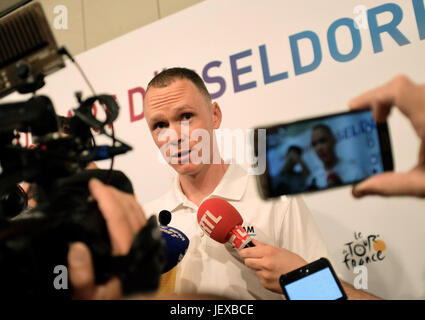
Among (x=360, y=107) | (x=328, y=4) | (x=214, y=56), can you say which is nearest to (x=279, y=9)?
(x=328, y=4)

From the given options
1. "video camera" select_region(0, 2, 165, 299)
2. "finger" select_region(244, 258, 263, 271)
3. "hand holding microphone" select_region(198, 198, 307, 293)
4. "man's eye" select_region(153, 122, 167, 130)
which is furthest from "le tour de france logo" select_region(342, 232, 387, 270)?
"video camera" select_region(0, 2, 165, 299)

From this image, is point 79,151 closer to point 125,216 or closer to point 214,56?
point 125,216

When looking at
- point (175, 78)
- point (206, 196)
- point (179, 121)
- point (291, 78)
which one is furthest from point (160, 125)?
point (291, 78)

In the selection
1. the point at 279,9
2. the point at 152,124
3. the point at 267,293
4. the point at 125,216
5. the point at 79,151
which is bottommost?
the point at 267,293

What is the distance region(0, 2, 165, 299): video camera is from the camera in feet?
1.40

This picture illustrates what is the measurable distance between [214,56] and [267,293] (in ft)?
2.81

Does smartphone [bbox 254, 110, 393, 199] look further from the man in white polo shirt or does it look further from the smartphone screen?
the man in white polo shirt

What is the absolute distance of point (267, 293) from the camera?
1034 mm

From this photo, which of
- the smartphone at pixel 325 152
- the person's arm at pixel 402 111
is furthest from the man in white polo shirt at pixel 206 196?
the person's arm at pixel 402 111

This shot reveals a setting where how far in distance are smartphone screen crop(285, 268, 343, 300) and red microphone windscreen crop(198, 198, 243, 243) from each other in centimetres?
18

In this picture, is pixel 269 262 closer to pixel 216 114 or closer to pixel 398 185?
pixel 398 185

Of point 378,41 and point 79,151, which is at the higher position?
point 378,41

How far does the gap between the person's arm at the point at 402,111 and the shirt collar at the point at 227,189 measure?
0.59m

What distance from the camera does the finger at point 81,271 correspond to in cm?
43
